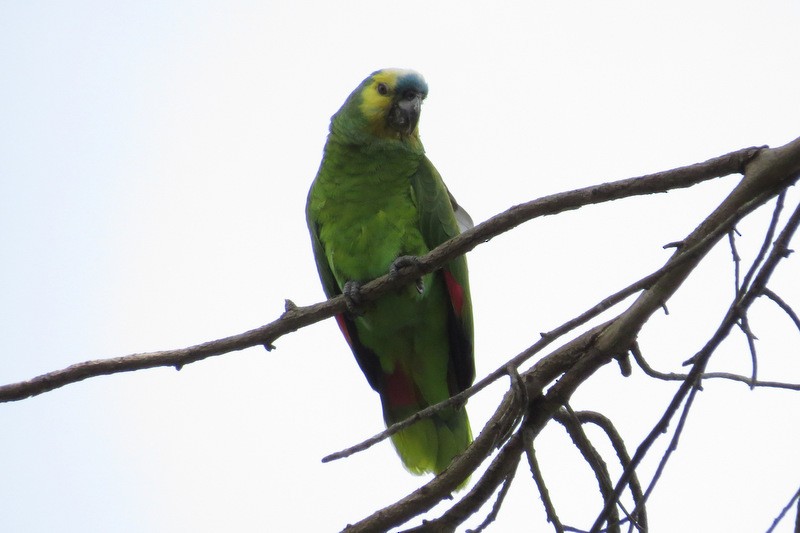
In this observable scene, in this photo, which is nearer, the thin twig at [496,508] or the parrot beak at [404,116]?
the thin twig at [496,508]

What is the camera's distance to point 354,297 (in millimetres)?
3473

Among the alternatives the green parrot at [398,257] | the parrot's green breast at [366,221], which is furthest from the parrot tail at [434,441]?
the parrot's green breast at [366,221]

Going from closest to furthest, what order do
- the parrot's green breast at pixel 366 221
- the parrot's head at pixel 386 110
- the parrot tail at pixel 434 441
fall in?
1. the parrot's green breast at pixel 366 221
2. the parrot tail at pixel 434 441
3. the parrot's head at pixel 386 110

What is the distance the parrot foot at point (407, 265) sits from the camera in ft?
9.27

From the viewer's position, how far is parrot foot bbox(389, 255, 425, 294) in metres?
2.83

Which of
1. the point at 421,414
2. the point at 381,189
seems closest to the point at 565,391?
the point at 421,414

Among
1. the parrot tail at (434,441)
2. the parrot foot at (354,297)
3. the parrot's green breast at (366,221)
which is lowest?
the parrot tail at (434,441)

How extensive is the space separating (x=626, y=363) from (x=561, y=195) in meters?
0.51

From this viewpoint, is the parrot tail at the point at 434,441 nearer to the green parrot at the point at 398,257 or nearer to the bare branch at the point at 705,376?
the green parrot at the point at 398,257

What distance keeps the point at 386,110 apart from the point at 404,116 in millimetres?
110

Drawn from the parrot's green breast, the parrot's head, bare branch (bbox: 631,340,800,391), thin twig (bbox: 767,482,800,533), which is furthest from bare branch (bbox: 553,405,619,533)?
the parrot's head

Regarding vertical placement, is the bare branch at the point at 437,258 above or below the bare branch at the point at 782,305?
above

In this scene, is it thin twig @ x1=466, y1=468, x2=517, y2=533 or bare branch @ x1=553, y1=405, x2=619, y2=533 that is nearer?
thin twig @ x1=466, y1=468, x2=517, y2=533

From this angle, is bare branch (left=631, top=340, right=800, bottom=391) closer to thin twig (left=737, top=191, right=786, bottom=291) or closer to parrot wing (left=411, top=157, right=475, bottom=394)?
thin twig (left=737, top=191, right=786, bottom=291)
